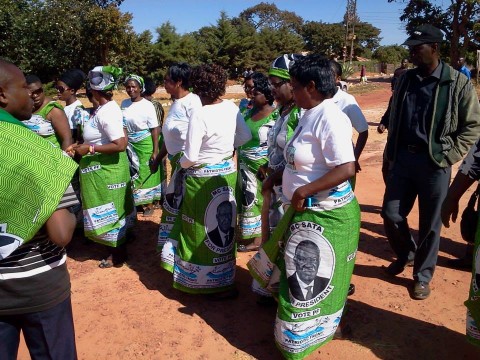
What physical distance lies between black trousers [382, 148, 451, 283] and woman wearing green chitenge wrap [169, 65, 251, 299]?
51.0 inches

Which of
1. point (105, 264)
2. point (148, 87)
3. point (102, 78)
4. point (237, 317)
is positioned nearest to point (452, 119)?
point (237, 317)

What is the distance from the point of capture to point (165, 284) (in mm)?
4012

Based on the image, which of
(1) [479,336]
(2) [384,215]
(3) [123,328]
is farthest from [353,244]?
(3) [123,328]

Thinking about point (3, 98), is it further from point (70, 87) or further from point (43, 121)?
point (70, 87)

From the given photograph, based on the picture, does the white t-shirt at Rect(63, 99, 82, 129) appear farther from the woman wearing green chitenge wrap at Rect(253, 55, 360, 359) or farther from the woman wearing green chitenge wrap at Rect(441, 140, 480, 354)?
the woman wearing green chitenge wrap at Rect(441, 140, 480, 354)

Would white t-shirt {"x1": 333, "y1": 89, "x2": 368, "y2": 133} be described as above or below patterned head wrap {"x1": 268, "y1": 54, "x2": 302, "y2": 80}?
below

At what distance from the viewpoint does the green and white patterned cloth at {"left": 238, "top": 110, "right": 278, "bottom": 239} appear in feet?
14.9

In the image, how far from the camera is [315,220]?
2.53 metres

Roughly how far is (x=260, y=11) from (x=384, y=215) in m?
66.6

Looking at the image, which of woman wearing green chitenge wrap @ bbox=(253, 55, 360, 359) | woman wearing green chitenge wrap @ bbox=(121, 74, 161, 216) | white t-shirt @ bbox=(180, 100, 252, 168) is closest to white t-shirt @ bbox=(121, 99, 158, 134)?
woman wearing green chitenge wrap @ bbox=(121, 74, 161, 216)

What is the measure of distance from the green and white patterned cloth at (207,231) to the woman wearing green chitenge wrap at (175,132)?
0.26m

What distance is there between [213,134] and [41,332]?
1.90 meters

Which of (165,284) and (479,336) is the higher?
(479,336)

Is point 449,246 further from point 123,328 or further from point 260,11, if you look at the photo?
point 260,11
